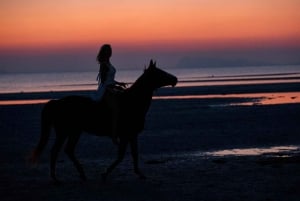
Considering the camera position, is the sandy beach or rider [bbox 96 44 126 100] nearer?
the sandy beach

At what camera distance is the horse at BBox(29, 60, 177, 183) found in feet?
40.5

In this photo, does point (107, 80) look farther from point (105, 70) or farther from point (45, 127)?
point (45, 127)

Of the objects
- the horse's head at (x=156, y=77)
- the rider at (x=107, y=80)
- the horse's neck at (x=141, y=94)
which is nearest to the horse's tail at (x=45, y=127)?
the rider at (x=107, y=80)

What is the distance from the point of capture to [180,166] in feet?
46.5

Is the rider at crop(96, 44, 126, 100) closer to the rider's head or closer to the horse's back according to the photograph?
the rider's head

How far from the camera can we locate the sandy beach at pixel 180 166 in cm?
1071

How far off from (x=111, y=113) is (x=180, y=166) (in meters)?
2.76

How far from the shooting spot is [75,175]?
13203mm

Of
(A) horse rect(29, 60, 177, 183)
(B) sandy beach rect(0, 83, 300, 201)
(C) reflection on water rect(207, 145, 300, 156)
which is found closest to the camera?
(B) sandy beach rect(0, 83, 300, 201)

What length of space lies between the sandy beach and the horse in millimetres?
717

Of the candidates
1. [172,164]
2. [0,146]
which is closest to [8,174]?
[172,164]

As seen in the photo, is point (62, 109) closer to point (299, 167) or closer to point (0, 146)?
point (299, 167)

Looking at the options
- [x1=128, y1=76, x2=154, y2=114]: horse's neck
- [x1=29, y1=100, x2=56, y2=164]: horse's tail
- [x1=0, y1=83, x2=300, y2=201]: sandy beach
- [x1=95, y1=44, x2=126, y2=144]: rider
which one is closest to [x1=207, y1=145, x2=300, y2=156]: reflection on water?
[x1=0, y1=83, x2=300, y2=201]: sandy beach

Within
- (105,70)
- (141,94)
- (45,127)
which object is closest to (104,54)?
(105,70)
